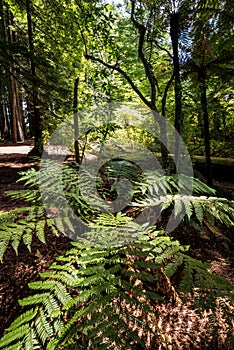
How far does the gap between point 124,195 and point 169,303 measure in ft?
3.32

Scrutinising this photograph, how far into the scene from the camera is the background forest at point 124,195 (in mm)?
906

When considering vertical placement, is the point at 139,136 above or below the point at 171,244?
above

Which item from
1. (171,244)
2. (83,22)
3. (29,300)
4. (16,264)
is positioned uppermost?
(83,22)

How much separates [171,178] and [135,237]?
1.94ft

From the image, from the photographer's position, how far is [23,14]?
17.6 ft

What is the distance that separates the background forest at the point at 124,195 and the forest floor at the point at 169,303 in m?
0.02

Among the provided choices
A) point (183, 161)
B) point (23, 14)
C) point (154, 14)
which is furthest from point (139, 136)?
point (23, 14)

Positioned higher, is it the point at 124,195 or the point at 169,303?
the point at 124,195

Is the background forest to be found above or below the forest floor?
above

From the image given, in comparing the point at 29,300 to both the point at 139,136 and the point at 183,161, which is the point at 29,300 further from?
the point at 139,136

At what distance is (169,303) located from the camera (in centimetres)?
184

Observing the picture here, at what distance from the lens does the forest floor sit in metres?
1.58

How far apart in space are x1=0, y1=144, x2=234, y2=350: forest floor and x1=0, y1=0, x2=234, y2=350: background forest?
0.7 inches

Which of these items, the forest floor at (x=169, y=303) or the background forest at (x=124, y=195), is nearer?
the background forest at (x=124, y=195)
